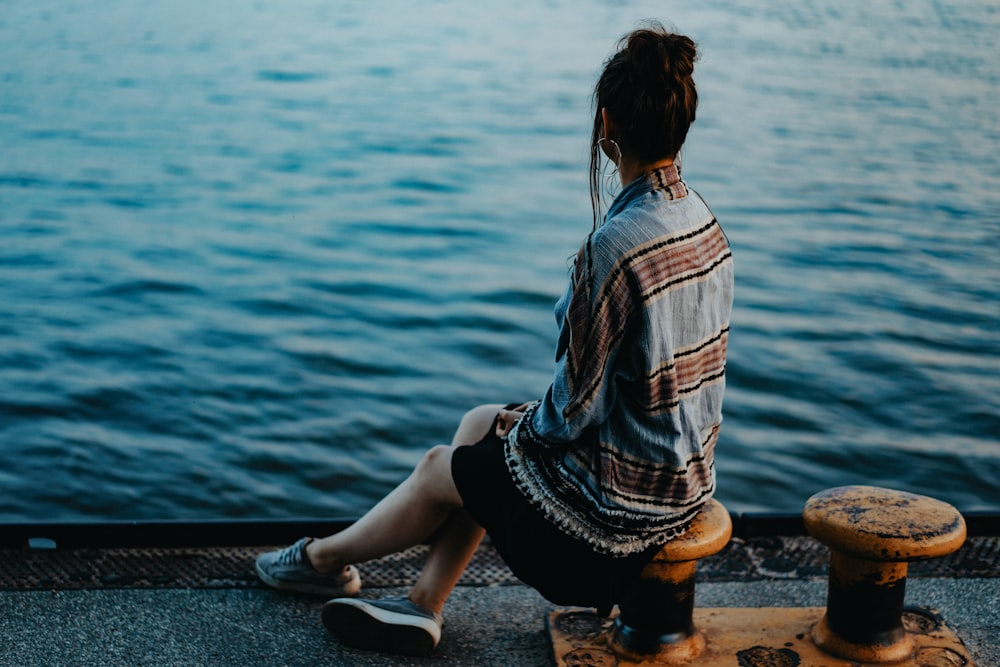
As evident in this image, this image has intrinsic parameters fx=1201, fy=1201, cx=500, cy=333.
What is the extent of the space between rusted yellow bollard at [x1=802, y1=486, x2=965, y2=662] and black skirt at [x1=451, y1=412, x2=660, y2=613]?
47 cm

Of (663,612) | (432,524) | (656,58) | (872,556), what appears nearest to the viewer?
(656,58)

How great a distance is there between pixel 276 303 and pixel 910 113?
8.77m

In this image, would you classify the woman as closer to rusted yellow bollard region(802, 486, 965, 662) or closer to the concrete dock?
rusted yellow bollard region(802, 486, 965, 662)

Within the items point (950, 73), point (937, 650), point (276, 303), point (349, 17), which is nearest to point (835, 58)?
point (950, 73)

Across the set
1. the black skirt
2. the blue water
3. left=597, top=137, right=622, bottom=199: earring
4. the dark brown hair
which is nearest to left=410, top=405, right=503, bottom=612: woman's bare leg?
the black skirt

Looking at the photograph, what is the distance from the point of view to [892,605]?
2.89 m

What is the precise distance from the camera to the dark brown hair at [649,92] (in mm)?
2508

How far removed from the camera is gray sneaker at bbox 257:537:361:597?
10.9 ft

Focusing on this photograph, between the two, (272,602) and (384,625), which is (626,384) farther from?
(272,602)

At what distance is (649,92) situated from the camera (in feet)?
8.28

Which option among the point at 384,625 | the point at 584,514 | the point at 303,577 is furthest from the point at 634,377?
the point at 303,577

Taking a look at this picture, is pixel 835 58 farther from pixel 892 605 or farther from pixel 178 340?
pixel 892 605

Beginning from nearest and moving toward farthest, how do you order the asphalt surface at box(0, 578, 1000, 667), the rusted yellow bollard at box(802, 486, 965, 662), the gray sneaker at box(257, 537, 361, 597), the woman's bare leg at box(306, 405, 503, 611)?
the rusted yellow bollard at box(802, 486, 965, 662), the woman's bare leg at box(306, 405, 503, 611), the asphalt surface at box(0, 578, 1000, 667), the gray sneaker at box(257, 537, 361, 597)

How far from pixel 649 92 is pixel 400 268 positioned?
18.5ft
